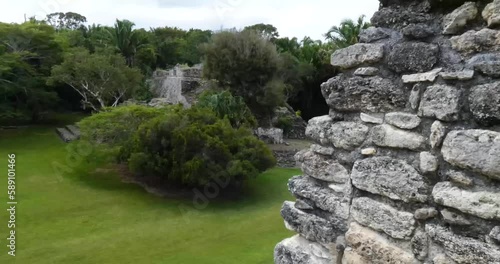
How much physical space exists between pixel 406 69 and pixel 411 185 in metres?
0.52

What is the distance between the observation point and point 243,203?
13.6m

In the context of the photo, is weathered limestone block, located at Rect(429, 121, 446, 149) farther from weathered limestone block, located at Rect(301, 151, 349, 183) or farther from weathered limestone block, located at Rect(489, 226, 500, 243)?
weathered limestone block, located at Rect(301, 151, 349, 183)

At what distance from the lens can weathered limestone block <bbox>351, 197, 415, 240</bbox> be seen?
200 centimetres

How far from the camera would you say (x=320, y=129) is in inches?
98.0

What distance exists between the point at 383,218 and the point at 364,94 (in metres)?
0.60

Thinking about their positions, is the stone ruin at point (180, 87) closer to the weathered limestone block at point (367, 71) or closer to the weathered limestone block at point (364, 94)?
the weathered limestone block at point (364, 94)

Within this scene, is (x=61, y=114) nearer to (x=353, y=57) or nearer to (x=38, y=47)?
(x=38, y=47)

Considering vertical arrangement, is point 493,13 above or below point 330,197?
above

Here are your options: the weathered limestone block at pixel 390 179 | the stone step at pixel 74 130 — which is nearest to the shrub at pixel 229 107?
the stone step at pixel 74 130

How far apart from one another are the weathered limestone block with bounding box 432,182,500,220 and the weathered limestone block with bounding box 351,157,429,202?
8 cm

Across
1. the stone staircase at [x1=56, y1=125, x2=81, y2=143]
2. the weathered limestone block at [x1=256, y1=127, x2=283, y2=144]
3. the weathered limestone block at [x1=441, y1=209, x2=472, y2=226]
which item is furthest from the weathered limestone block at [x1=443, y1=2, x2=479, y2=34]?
the stone staircase at [x1=56, y1=125, x2=81, y2=143]

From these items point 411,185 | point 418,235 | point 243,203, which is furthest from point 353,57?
point 243,203

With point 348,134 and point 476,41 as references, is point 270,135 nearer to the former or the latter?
point 348,134

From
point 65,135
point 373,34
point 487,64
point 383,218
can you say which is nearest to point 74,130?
point 65,135
